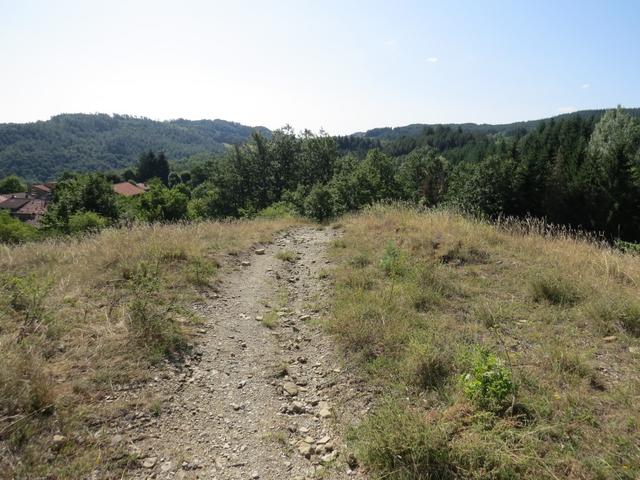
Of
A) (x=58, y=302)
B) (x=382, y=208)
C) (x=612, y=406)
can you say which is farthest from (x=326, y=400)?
(x=382, y=208)

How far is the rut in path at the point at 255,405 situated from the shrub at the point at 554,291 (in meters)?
3.64

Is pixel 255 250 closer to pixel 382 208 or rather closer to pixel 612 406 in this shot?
pixel 382 208

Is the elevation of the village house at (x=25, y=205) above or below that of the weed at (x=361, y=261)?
below

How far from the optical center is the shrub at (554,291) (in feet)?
18.2

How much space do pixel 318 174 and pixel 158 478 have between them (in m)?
34.4

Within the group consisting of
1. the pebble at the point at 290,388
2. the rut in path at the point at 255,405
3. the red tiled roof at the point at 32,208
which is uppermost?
the rut in path at the point at 255,405

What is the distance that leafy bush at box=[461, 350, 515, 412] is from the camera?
319cm

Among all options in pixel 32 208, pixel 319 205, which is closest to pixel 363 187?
pixel 319 205

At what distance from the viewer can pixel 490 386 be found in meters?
3.27

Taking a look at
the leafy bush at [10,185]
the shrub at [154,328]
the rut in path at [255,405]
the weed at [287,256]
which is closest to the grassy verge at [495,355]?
the rut in path at [255,405]

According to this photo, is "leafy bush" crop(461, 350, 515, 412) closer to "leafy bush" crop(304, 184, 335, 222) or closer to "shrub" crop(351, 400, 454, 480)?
"shrub" crop(351, 400, 454, 480)

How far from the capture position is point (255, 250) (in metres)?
9.84

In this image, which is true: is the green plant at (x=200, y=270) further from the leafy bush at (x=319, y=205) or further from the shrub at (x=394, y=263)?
the leafy bush at (x=319, y=205)

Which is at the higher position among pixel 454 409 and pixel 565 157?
pixel 565 157
